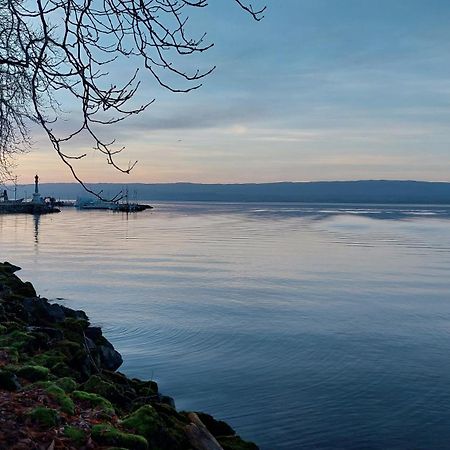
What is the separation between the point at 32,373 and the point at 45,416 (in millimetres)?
1686

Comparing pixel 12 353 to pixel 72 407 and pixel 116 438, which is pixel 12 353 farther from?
pixel 116 438

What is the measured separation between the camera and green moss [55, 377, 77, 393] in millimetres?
6680

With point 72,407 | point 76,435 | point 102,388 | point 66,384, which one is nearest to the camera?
point 76,435

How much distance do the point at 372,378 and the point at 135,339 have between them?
6.23m

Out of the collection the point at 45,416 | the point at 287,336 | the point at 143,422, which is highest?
the point at 45,416

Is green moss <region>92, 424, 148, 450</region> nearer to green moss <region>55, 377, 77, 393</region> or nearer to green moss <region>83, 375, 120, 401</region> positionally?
green moss <region>55, 377, 77, 393</region>

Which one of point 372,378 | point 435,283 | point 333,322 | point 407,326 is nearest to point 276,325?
point 333,322

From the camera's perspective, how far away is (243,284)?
23703 millimetres

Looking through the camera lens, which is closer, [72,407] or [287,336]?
[72,407]

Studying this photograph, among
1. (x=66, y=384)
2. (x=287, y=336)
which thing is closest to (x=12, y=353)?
(x=66, y=384)

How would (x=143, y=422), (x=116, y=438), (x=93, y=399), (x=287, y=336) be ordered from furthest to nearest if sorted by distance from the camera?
(x=287, y=336)
(x=93, y=399)
(x=143, y=422)
(x=116, y=438)

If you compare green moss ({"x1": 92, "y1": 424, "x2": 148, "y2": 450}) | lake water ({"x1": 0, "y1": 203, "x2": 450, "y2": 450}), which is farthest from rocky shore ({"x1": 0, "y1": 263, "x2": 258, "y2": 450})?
lake water ({"x1": 0, "y1": 203, "x2": 450, "y2": 450})

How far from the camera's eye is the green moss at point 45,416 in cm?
520

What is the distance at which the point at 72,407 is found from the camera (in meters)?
5.91
